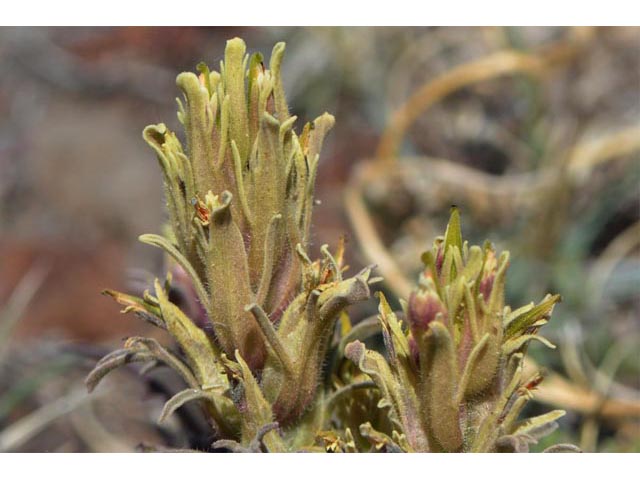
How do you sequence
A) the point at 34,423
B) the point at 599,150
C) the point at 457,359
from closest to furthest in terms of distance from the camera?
the point at 457,359
the point at 34,423
the point at 599,150

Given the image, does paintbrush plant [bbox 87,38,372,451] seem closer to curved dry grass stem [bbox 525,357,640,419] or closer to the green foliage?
the green foliage

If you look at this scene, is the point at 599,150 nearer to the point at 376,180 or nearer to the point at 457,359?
the point at 376,180

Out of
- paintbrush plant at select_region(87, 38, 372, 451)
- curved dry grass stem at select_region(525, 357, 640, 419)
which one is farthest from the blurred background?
paintbrush plant at select_region(87, 38, 372, 451)

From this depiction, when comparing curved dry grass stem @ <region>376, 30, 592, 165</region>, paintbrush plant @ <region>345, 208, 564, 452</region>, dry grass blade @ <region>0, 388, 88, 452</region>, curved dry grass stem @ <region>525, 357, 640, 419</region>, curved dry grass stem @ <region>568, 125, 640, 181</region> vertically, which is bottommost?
curved dry grass stem @ <region>525, 357, 640, 419</region>

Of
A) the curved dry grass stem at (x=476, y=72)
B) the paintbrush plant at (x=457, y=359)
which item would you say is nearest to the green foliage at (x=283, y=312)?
the paintbrush plant at (x=457, y=359)

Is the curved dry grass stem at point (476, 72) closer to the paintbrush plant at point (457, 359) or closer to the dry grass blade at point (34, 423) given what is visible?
the dry grass blade at point (34, 423)

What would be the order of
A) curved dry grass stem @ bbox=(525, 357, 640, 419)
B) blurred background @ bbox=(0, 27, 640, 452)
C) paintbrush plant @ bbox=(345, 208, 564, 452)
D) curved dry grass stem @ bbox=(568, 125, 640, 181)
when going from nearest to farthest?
paintbrush plant @ bbox=(345, 208, 564, 452)
curved dry grass stem @ bbox=(525, 357, 640, 419)
blurred background @ bbox=(0, 27, 640, 452)
curved dry grass stem @ bbox=(568, 125, 640, 181)

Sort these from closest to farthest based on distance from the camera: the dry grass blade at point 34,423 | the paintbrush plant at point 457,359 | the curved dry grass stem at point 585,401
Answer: the paintbrush plant at point 457,359 → the dry grass blade at point 34,423 → the curved dry grass stem at point 585,401

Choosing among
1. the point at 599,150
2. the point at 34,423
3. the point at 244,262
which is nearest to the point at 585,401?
the point at 599,150
